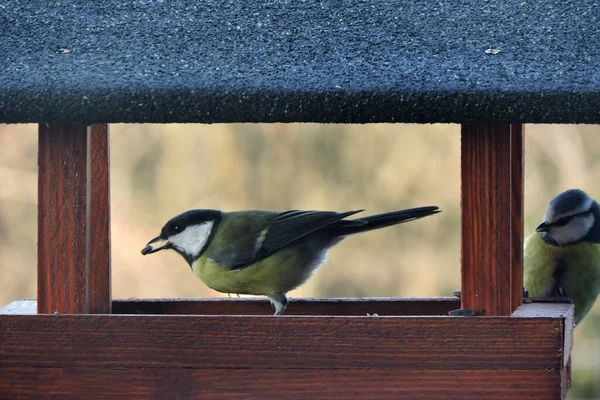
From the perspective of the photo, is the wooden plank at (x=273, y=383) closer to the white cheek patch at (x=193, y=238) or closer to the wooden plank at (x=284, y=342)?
the wooden plank at (x=284, y=342)

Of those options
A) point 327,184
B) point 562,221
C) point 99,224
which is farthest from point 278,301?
point 327,184

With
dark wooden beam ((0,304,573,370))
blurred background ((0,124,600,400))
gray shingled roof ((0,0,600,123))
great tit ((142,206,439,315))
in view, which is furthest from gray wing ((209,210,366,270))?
blurred background ((0,124,600,400))

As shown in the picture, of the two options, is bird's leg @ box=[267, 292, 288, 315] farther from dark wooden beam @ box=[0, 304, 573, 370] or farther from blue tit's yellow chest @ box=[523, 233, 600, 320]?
blue tit's yellow chest @ box=[523, 233, 600, 320]

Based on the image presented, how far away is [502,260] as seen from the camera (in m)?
1.86

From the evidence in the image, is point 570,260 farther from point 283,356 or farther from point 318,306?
point 283,356

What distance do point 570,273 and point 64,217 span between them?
5.18 ft

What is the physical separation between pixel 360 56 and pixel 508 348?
0.60m

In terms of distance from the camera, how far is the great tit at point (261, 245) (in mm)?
2359

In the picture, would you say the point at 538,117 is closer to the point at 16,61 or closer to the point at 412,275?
the point at 16,61

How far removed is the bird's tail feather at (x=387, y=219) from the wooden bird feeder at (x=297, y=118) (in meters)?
0.26

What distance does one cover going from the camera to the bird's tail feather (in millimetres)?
2143

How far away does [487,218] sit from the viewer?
6.07 ft

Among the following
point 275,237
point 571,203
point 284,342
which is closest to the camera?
point 284,342

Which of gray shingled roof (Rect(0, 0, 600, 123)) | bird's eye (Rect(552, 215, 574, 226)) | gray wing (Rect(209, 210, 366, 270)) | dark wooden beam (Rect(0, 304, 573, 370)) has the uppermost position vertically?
gray shingled roof (Rect(0, 0, 600, 123))
